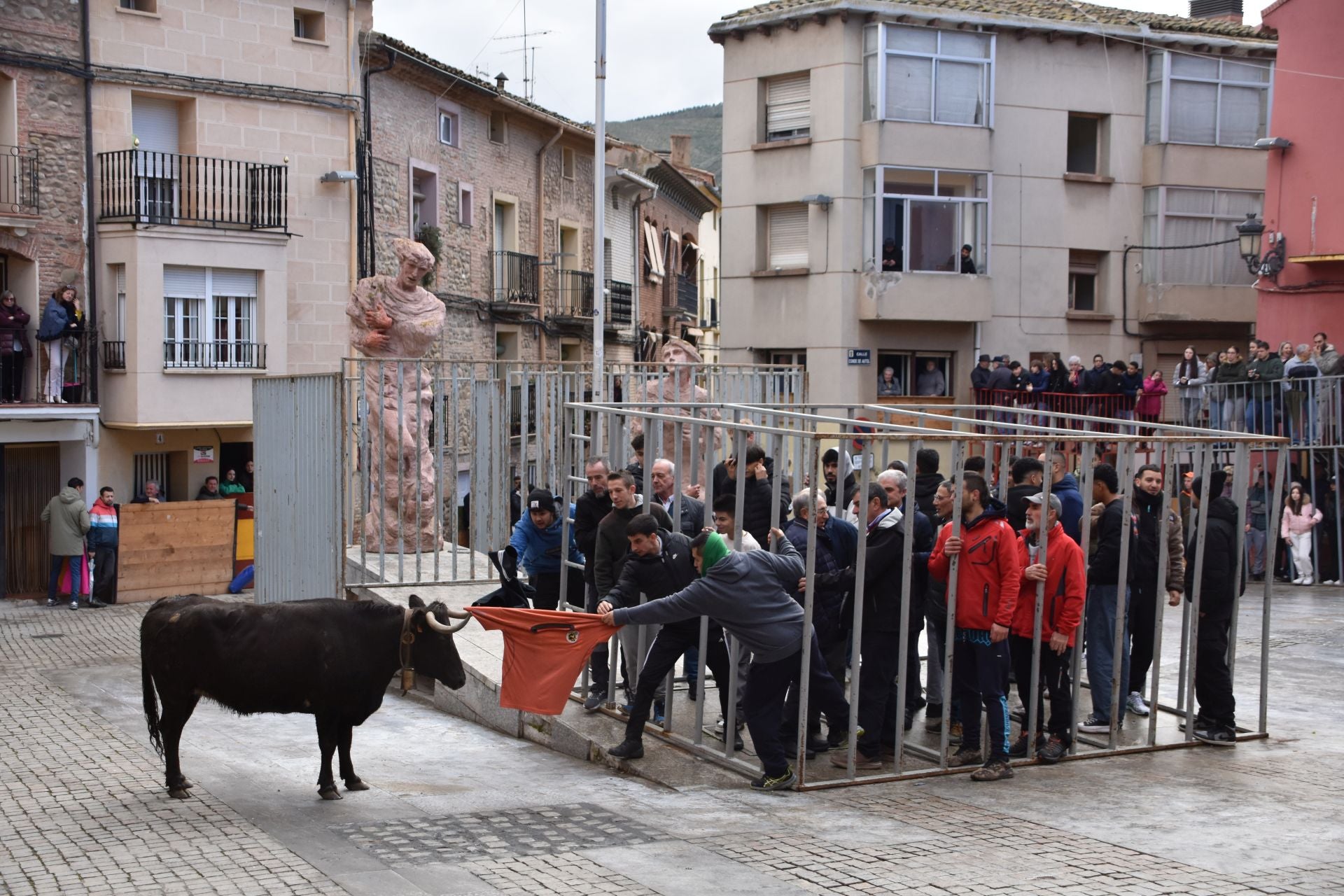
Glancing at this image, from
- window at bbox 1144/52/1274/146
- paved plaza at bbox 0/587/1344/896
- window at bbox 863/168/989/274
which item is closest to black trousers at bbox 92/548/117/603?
paved plaza at bbox 0/587/1344/896

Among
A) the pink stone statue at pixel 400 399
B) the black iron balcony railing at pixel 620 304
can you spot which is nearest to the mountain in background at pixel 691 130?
the black iron balcony railing at pixel 620 304

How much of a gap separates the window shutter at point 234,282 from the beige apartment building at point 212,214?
26 mm

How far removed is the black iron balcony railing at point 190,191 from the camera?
999 inches

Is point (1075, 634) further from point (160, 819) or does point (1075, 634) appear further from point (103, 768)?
point (103, 768)

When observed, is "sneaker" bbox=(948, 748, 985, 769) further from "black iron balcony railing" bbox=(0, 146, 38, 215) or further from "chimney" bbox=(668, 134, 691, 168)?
"chimney" bbox=(668, 134, 691, 168)

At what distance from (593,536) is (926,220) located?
19147mm

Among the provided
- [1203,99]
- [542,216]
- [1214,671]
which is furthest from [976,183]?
[1214,671]

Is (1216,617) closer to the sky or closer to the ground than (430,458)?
closer to the ground

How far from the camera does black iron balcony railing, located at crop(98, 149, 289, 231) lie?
25.4 meters

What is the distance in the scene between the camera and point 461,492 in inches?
1101

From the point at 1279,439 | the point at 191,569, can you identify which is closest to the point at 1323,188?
the point at 1279,439

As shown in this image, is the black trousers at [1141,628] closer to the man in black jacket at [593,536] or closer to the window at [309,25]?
the man in black jacket at [593,536]

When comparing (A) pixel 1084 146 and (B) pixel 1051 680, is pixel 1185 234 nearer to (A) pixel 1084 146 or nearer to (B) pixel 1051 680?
(A) pixel 1084 146

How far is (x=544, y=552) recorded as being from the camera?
11844 mm
